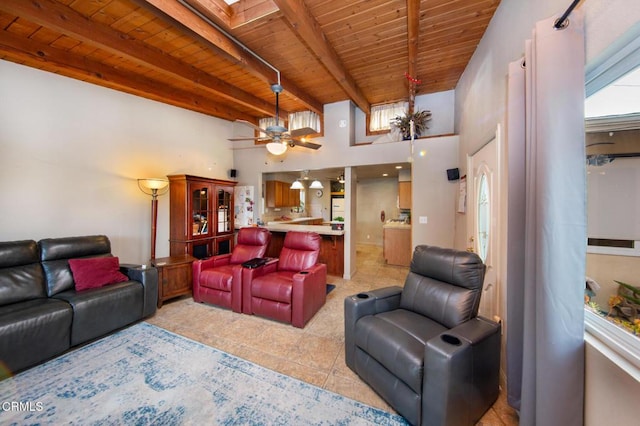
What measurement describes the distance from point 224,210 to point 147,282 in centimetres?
210

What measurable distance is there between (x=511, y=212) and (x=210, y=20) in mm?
3138

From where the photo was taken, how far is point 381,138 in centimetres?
438

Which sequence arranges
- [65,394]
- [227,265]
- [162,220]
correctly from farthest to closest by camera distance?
[162,220] < [227,265] < [65,394]

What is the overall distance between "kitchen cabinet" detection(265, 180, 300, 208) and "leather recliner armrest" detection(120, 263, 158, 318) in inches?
120

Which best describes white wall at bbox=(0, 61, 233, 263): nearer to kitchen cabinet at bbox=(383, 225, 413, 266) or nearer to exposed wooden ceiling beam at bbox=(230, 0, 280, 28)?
exposed wooden ceiling beam at bbox=(230, 0, 280, 28)

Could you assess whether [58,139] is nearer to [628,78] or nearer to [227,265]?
[227,265]

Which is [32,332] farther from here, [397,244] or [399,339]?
[397,244]

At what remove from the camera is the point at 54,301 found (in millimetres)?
2162

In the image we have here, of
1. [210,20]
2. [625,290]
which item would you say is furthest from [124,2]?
[625,290]

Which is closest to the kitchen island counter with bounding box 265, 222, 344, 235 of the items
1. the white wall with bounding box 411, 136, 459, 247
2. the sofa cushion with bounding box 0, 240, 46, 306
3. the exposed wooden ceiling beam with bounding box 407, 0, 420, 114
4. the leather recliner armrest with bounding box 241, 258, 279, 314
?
the white wall with bounding box 411, 136, 459, 247

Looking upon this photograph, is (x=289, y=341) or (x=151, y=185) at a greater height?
(x=151, y=185)

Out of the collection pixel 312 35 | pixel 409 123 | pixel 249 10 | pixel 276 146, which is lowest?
pixel 276 146

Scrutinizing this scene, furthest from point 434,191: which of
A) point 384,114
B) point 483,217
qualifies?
point 384,114

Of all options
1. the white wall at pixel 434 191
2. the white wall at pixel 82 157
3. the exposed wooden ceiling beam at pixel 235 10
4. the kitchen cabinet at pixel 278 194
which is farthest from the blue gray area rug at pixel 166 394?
the kitchen cabinet at pixel 278 194
